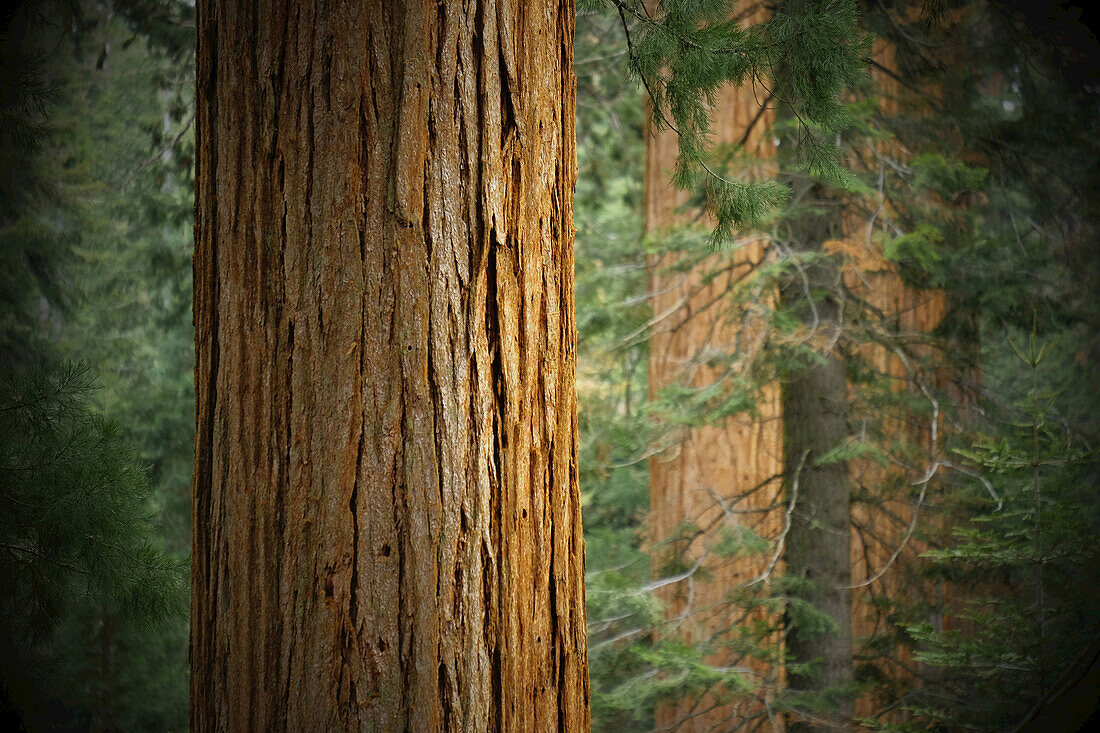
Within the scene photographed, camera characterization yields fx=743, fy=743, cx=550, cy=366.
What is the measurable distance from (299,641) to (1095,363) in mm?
6465

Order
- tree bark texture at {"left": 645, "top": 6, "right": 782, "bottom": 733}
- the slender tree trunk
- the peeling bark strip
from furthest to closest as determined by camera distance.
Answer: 1. tree bark texture at {"left": 645, "top": 6, "right": 782, "bottom": 733}
2. the slender tree trunk
3. the peeling bark strip

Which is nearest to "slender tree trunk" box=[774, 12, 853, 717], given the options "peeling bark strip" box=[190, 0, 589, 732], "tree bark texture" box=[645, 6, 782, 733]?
"tree bark texture" box=[645, 6, 782, 733]

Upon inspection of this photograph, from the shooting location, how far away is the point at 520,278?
153 centimetres

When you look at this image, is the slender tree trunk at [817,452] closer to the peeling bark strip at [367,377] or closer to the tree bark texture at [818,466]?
the tree bark texture at [818,466]

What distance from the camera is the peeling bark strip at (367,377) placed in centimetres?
139

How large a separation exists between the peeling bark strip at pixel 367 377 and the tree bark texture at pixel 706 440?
12.2 feet

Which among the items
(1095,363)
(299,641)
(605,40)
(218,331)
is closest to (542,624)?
(299,641)

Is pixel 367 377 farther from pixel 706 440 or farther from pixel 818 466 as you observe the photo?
pixel 706 440

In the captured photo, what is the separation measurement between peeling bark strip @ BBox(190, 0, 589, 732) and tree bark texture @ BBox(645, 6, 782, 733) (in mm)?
3727

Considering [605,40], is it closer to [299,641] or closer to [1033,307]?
[1033,307]

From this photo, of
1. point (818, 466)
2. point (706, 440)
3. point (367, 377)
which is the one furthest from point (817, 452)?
point (367, 377)

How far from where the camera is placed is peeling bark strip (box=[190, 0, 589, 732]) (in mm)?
1387

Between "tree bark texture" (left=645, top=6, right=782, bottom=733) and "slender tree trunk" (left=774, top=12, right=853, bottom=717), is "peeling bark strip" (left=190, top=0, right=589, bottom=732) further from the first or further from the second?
"tree bark texture" (left=645, top=6, right=782, bottom=733)

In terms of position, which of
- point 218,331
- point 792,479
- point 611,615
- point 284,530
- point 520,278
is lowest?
point 611,615
